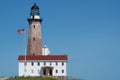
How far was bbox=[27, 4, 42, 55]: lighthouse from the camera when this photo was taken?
69.8 metres

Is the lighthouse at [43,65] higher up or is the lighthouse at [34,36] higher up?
the lighthouse at [34,36]

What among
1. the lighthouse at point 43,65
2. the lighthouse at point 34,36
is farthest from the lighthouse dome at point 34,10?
the lighthouse at point 43,65

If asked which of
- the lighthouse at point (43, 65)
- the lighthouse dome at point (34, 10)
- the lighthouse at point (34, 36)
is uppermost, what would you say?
the lighthouse dome at point (34, 10)

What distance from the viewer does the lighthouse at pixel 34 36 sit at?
69812 millimetres

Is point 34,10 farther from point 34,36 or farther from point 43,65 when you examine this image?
point 43,65

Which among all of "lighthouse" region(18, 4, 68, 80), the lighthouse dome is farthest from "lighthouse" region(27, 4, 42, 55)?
"lighthouse" region(18, 4, 68, 80)

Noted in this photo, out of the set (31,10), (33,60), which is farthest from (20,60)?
(31,10)

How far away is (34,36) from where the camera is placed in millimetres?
70375

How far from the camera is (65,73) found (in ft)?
213

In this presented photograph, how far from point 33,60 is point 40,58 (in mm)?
1277

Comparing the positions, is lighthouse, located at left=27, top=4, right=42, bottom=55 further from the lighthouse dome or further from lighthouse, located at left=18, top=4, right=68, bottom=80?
lighthouse, located at left=18, top=4, right=68, bottom=80

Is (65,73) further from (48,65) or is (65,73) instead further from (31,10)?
(31,10)

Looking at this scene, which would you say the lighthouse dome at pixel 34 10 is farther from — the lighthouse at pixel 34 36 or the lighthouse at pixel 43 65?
the lighthouse at pixel 43 65

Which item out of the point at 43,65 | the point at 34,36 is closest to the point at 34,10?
the point at 34,36
